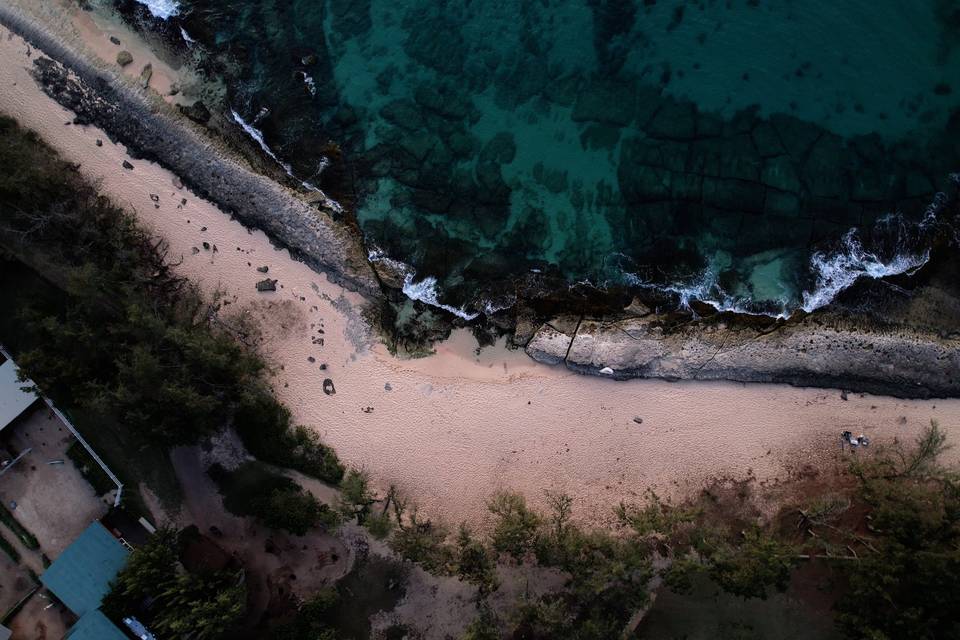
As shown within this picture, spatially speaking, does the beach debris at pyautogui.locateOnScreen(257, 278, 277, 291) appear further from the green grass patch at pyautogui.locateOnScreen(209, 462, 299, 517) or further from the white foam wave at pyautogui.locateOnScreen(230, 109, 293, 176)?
the green grass patch at pyautogui.locateOnScreen(209, 462, 299, 517)

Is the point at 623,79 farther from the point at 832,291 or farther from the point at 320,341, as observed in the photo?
the point at 320,341

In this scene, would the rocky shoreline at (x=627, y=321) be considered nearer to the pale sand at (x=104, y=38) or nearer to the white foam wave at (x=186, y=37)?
the pale sand at (x=104, y=38)

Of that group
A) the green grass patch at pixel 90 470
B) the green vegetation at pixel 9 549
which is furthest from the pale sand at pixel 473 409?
the green vegetation at pixel 9 549

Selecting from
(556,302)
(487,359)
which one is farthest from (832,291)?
(487,359)

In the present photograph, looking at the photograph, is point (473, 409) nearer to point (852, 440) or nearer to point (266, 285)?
point (266, 285)

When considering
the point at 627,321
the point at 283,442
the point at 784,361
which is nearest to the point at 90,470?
the point at 283,442

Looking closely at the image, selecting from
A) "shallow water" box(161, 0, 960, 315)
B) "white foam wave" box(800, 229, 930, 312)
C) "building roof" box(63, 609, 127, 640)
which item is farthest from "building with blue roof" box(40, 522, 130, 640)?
"white foam wave" box(800, 229, 930, 312)
